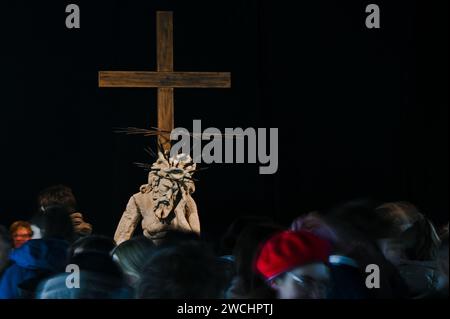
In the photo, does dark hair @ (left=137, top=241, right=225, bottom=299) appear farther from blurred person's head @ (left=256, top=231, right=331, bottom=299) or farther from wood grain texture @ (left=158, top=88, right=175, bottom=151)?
wood grain texture @ (left=158, top=88, right=175, bottom=151)

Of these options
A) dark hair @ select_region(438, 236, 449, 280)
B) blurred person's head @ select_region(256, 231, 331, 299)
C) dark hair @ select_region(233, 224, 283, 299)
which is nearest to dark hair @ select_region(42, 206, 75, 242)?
dark hair @ select_region(233, 224, 283, 299)

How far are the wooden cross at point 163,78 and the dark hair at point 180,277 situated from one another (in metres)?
4.39

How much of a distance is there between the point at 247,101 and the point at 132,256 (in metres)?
4.01

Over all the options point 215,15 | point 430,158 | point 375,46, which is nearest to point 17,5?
point 215,15

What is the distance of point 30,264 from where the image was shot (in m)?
3.41

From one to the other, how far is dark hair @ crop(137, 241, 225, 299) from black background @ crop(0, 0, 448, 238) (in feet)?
14.6

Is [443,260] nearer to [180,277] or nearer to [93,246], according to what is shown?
[180,277]

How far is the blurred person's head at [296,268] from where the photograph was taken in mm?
2762

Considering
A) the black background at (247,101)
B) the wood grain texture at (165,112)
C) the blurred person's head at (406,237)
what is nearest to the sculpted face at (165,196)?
the wood grain texture at (165,112)

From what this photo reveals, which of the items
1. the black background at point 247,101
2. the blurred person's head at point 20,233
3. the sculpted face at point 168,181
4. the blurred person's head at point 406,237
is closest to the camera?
the blurred person's head at point 406,237

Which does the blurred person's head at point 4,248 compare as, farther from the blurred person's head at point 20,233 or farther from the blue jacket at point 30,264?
the blurred person's head at point 20,233

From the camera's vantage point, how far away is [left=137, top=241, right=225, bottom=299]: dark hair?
2639mm

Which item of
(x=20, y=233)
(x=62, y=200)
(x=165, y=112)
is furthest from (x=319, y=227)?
(x=165, y=112)
